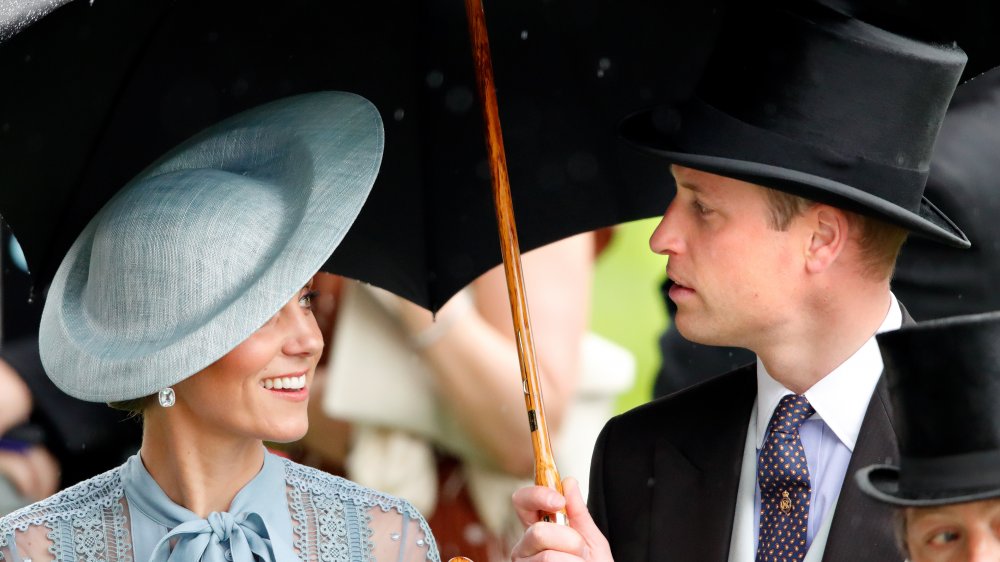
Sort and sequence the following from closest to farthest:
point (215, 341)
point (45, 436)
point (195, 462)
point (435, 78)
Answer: point (215, 341)
point (195, 462)
point (435, 78)
point (45, 436)

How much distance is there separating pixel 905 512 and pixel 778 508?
590mm

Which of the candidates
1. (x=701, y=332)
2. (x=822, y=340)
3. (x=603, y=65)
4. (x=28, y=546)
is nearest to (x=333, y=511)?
(x=28, y=546)

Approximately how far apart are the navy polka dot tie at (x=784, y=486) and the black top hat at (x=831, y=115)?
0.49 meters

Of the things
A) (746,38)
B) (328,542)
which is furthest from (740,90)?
(328,542)

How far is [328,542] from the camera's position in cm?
358

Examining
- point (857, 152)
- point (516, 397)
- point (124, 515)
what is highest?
point (857, 152)

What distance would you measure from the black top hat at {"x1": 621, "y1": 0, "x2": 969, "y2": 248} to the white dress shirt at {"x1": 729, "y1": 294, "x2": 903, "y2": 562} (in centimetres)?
32

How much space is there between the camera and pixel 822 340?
356 centimetres

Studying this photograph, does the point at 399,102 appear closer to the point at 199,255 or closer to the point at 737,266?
the point at 199,255

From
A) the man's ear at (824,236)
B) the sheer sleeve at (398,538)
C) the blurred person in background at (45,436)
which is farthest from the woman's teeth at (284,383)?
the blurred person in background at (45,436)

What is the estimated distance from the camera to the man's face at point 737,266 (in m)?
3.57

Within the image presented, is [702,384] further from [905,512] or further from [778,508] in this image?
[905,512]

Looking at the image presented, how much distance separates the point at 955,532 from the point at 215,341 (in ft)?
4.74

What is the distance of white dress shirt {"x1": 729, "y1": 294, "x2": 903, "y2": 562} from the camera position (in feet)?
Answer: 11.6
